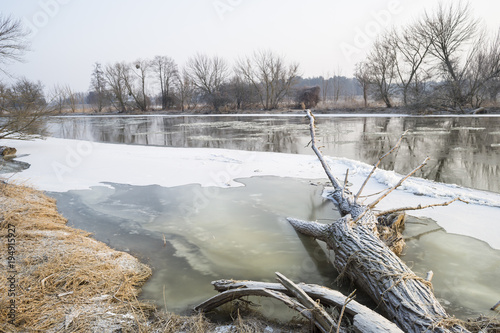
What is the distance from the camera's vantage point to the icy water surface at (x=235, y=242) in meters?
3.27

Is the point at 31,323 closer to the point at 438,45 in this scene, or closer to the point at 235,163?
the point at 235,163

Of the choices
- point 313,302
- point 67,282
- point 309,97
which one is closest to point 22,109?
point 67,282

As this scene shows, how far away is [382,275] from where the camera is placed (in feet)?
9.16

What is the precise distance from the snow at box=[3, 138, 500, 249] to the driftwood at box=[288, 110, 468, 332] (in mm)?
1751

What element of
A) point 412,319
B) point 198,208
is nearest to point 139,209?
point 198,208

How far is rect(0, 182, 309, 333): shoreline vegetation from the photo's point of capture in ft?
8.13

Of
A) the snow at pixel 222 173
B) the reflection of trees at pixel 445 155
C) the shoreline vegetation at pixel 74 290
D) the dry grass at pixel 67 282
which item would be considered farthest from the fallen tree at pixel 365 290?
the reflection of trees at pixel 445 155

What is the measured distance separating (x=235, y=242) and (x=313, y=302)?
216cm

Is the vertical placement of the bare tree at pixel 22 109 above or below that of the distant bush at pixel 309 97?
below

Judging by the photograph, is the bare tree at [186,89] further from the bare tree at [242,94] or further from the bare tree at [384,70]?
the bare tree at [384,70]

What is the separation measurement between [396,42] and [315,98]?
10.3 meters

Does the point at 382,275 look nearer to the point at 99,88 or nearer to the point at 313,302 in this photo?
the point at 313,302

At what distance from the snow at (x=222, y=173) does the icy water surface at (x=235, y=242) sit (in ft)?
2.00

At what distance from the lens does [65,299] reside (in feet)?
9.02
